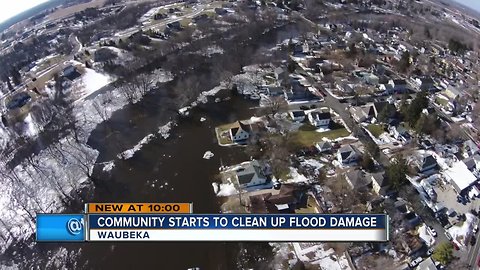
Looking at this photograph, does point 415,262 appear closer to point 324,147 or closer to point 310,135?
point 324,147

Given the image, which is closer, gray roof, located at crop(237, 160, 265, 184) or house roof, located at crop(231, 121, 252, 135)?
gray roof, located at crop(237, 160, 265, 184)

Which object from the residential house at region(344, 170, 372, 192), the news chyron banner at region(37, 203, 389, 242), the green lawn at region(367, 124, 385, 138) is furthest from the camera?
the green lawn at region(367, 124, 385, 138)

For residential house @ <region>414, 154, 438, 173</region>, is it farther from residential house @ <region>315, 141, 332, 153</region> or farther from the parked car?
the parked car

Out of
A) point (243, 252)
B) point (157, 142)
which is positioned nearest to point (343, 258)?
point (243, 252)

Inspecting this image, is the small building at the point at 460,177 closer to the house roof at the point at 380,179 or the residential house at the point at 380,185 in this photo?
the residential house at the point at 380,185

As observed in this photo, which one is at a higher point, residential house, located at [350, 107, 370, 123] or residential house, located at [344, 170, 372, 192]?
residential house, located at [344, 170, 372, 192]

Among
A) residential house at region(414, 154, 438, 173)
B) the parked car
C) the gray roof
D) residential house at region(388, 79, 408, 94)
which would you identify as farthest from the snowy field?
residential house at region(388, 79, 408, 94)

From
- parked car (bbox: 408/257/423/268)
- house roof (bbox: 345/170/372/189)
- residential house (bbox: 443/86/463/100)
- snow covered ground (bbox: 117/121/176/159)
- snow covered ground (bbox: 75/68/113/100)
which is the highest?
snow covered ground (bbox: 75/68/113/100)
